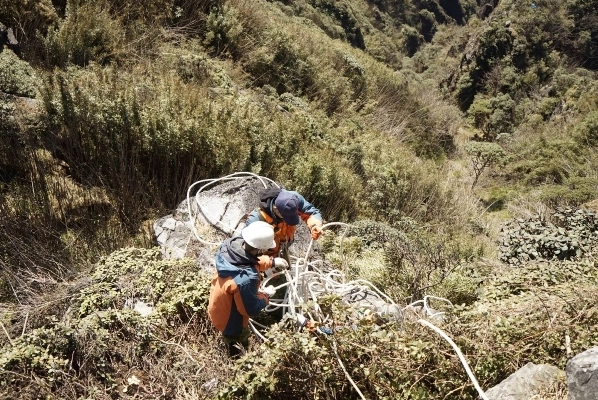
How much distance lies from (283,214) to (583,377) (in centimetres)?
219

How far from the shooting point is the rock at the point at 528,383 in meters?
2.05

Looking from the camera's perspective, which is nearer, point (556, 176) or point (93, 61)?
point (93, 61)

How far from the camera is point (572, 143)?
12.2 meters

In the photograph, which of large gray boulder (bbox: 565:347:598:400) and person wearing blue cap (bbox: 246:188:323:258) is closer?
large gray boulder (bbox: 565:347:598:400)

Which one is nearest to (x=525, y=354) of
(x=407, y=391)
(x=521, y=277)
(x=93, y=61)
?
(x=407, y=391)

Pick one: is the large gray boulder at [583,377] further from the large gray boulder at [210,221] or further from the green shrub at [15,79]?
the green shrub at [15,79]

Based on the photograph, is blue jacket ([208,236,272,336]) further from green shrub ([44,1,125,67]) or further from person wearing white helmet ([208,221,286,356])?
green shrub ([44,1,125,67])

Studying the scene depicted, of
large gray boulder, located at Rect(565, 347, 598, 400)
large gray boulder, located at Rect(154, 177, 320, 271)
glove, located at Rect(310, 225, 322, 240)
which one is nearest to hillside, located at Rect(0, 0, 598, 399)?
large gray boulder, located at Rect(565, 347, 598, 400)

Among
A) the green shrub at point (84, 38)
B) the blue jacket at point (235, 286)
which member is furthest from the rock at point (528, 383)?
the green shrub at point (84, 38)

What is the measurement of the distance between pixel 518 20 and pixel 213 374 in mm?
27751

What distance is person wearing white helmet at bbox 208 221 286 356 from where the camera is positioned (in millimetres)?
2688

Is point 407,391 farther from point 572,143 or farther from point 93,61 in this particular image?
point 572,143

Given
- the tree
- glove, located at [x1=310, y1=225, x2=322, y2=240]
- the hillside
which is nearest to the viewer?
the hillside

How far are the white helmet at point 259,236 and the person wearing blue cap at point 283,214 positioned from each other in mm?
612
